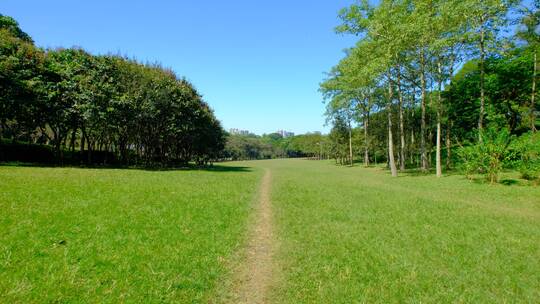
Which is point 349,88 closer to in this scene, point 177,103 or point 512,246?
point 177,103

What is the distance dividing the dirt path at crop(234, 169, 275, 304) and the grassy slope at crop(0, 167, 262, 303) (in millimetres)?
500

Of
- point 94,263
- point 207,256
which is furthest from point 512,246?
point 94,263

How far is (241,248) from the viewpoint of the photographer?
25.8ft

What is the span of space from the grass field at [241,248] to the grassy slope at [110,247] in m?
0.03

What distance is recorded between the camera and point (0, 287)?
190 inches

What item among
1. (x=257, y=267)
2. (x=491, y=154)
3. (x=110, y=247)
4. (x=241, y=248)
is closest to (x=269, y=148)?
(x=491, y=154)

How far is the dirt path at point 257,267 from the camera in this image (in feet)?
17.6

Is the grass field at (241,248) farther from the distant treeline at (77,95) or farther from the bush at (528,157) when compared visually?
the distant treeline at (77,95)

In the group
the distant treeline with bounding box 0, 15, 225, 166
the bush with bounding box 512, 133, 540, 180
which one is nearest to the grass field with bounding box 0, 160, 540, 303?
the bush with bounding box 512, 133, 540, 180

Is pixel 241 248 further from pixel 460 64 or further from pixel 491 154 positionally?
pixel 460 64

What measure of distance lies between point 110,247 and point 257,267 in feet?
12.1

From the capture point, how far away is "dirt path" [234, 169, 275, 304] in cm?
537

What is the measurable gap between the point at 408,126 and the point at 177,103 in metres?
36.1

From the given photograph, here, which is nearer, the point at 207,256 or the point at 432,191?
the point at 207,256
